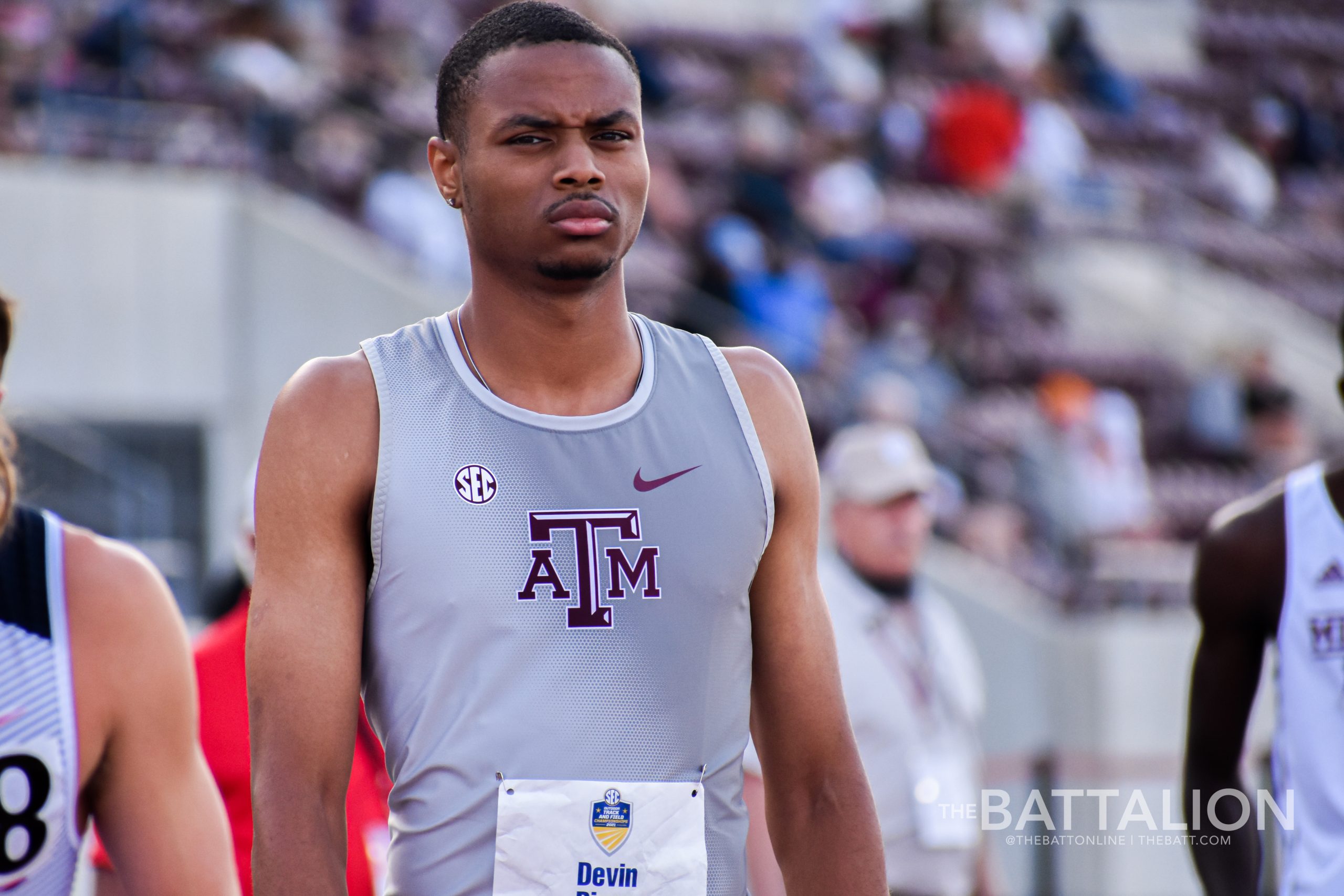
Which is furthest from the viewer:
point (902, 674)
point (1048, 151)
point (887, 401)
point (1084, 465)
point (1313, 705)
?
point (1048, 151)

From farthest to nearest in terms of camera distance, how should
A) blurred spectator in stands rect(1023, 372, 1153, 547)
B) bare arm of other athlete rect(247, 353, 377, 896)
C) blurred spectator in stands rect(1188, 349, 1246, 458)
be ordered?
blurred spectator in stands rect(1188, 349, 1246, 458), blurred spectator in stands rect(1023, 372, 1153, 547), bare arm of other athlete rect(247, 353, 377, 896)

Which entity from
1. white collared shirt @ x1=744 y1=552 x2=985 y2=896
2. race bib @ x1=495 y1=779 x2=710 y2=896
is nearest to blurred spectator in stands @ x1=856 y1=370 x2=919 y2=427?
white collared shirt @ x1=744 y1=552 x2=985 y2=896

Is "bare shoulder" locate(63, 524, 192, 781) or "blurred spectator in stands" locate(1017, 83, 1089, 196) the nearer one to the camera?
"bare shoulder" locate(63, 524, 192, 781)

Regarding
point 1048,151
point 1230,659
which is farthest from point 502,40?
point 1048,151

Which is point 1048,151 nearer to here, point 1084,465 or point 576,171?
point 1084,465

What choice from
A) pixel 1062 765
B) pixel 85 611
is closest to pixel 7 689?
pixel 85 611

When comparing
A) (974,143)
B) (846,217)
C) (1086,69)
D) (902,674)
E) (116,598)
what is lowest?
(902,674)

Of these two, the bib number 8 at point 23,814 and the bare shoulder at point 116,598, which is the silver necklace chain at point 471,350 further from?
the bib number 8 at point 23,814

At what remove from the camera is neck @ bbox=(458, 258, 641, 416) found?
2.51 meters

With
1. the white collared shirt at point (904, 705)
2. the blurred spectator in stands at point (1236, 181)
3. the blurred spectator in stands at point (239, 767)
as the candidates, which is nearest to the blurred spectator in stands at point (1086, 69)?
the blurred spectator in stands at point (1236, 181)

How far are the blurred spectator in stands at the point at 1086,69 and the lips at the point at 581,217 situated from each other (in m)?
15.2

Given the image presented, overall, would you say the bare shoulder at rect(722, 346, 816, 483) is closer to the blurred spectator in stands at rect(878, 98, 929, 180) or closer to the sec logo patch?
the sec logo patch

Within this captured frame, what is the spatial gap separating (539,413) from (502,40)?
0.52 meters

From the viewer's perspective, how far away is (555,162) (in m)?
2.41
